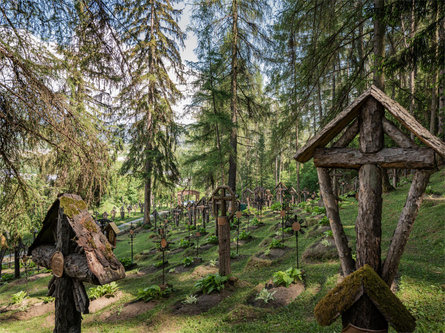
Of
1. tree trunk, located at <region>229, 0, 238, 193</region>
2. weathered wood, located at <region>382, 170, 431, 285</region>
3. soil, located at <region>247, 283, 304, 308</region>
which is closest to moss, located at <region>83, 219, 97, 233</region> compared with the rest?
weathered wood, located at <region>382, 170, 431, 285</region>

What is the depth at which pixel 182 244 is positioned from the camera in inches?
515

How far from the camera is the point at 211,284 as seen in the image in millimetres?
6164

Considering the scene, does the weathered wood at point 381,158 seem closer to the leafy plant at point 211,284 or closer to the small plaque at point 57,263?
the small plaque at point 57,263

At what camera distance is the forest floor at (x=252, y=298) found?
4039 mm

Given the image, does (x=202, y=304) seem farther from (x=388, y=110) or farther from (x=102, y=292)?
(x=388, y=110)

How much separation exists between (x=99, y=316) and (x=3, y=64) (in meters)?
5.93

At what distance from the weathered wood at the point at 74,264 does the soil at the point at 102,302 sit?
15.3ft

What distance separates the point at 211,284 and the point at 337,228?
4.56 metres

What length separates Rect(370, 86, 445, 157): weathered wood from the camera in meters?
2.08

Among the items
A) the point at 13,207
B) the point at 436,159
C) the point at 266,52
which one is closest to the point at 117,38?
the point at 13,207

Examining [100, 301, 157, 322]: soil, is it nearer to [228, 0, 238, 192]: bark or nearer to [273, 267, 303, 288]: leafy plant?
[273, 267, 303, 288]: leafy plant

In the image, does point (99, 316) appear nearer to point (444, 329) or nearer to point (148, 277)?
point (148, 277)

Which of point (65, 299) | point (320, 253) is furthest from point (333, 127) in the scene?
point (320, 253)

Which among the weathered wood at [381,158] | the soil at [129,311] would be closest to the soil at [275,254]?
the soil at [129,311]
